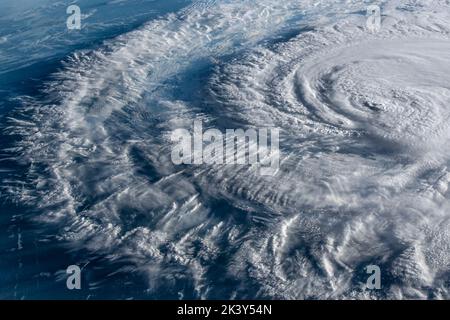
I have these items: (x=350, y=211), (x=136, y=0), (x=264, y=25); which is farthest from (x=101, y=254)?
(x=136, y=0)

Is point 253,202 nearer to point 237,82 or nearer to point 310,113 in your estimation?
point 310,113

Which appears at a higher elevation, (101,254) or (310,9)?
(310,9)

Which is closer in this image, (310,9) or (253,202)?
(253,202)

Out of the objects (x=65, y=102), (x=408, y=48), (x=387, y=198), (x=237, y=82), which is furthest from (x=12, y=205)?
(x=408, y=48)
